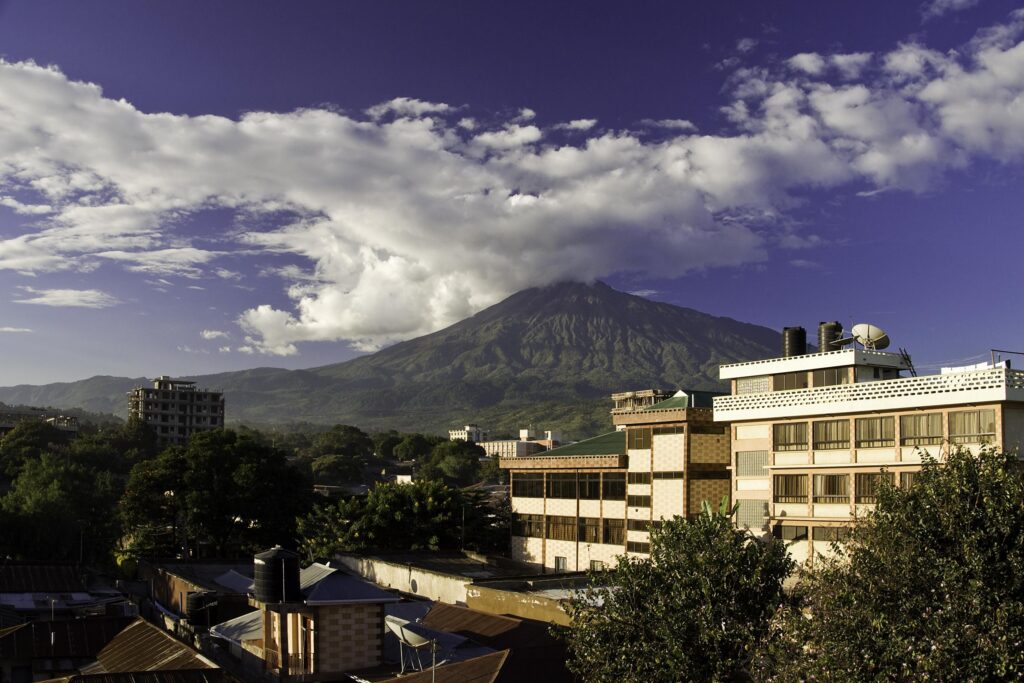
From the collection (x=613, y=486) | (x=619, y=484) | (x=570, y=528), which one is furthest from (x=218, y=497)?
(x=619, y=484)

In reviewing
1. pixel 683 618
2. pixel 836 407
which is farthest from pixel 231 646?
pixel 836 407

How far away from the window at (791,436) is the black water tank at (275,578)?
18.6m

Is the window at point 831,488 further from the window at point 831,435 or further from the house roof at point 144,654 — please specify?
the house roof at point 144,654

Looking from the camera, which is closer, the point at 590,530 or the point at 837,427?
the point at 837,427

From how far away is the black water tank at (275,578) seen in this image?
19.1 metres

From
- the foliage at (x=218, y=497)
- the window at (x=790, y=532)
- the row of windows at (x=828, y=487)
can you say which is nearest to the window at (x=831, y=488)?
the row of windows at (x=828, y=487)

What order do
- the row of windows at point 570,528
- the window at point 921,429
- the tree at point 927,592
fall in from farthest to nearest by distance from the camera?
the row of windows at point 570,528
the window at point 921,429
the tree at point 927,592

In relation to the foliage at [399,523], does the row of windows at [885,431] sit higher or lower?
higher

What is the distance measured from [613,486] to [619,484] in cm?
41

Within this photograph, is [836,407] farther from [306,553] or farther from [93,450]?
[93,450]

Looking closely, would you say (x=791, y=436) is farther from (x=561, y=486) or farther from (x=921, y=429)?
(x=561, y=486)

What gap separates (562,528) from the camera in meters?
43.6

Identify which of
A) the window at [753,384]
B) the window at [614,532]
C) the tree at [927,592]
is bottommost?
the window at [614,532]

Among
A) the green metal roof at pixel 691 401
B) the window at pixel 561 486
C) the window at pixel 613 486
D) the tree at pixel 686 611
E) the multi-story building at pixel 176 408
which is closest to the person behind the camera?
the tree at pixel 686 611
